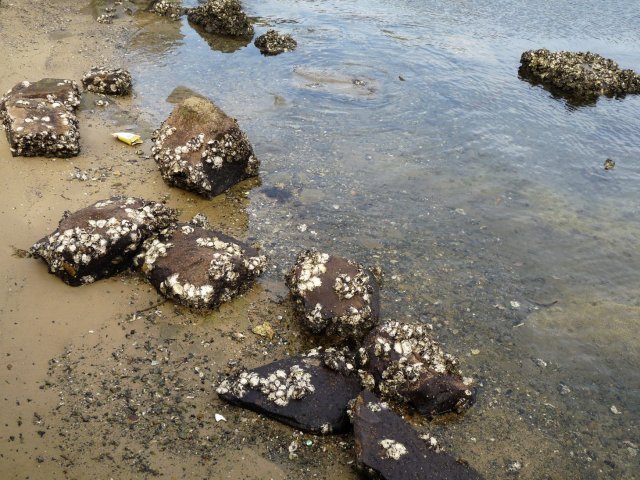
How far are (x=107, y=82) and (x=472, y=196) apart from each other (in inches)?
284

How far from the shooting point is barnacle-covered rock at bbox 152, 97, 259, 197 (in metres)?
7.59

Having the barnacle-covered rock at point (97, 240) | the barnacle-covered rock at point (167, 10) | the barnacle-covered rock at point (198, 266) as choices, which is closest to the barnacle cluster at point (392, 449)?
the barnacle-covered rock at point (198, 266)

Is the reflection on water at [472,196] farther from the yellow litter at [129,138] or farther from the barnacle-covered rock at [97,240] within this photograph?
the barnacle-covered rock at [97,240]

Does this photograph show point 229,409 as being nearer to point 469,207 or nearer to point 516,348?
point 516,348

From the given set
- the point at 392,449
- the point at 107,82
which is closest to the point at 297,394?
the point at 392,449

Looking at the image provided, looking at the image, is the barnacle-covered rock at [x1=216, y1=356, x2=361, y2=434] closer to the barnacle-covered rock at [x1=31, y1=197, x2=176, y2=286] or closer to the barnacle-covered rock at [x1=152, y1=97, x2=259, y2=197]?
the barnacle-covered rock at [x1=31, y1=197, x2=176, y2=286]

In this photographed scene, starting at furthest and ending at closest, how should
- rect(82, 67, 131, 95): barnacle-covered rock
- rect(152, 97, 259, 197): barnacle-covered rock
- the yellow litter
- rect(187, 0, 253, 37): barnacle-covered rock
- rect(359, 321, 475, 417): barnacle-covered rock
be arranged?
rect(187, 0, 253, 37): barnacle-covered rock → rect(82, 67, 131, 95): barnacle-covered rock → the yellow litter → rect(152, 97, 259, 197): barnacle-covered rock → rect(359, 321, 475, 417): barnacle-covered rock

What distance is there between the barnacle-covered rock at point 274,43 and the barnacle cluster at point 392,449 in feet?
34.0

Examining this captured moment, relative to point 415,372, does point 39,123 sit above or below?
above

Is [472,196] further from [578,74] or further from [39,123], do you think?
[39,123]

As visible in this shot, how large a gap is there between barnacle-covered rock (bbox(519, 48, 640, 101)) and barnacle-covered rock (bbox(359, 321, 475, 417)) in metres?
9.29

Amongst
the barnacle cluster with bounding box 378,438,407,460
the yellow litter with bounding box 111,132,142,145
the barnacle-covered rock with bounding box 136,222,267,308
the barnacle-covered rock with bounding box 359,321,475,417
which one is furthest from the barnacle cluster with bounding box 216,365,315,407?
the yellow litter with bounding box 111,132,142,145

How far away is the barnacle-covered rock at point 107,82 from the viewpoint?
993cm

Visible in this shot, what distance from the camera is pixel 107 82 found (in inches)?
391
